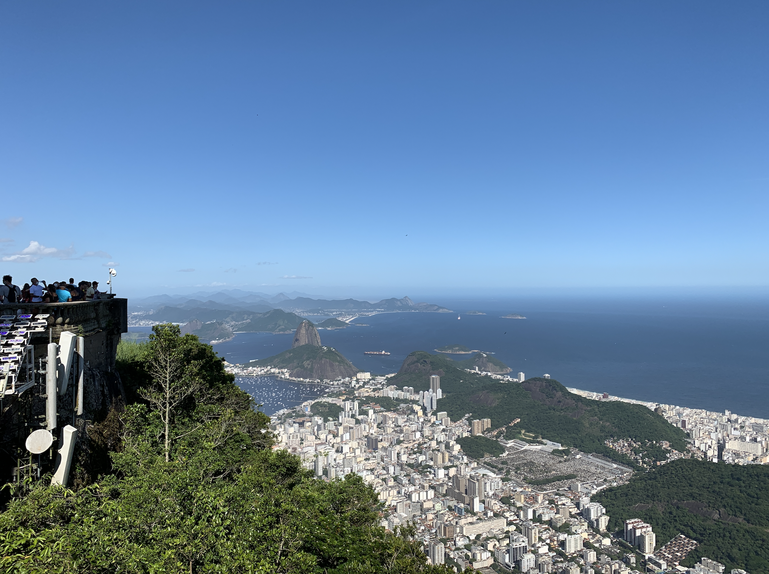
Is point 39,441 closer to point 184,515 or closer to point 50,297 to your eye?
point 184,515

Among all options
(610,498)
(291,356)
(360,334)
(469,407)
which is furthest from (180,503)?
(360,334)

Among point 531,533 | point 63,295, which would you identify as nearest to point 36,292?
point 63,295

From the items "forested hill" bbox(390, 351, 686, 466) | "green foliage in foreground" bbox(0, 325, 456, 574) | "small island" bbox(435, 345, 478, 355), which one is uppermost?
"green foliage in foreground" bbox(0, 325, 456, 574)

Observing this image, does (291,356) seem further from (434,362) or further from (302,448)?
(302,448)

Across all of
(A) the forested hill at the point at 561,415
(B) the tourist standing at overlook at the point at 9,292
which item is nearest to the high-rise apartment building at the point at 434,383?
(A) the forested hill at the point at 561,415

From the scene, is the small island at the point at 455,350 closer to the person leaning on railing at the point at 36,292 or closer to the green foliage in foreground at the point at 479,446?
the green foliage in foreground at the point at 479,446

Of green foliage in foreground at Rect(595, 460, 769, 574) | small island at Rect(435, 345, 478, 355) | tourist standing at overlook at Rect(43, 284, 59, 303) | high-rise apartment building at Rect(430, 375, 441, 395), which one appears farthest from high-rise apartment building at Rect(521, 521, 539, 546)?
small island at Rect(435, 345, 478, 355)

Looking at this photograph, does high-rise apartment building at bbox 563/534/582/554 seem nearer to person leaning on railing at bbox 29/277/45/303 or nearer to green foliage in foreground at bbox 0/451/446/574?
green foliage in foreground at bbox 0/451/446/574
